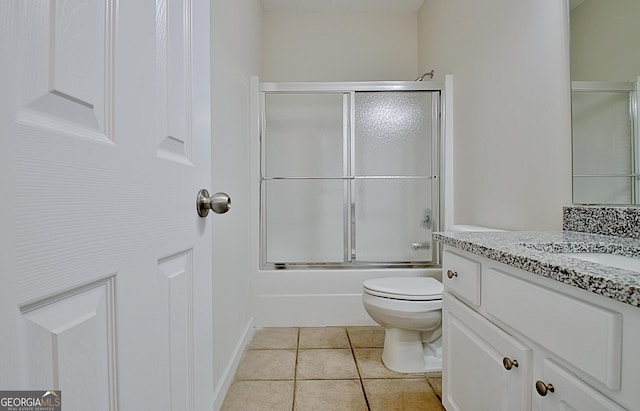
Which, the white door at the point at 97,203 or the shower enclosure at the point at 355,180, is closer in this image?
the white door at the point at 97,203

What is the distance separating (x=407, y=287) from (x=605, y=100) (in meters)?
1.16

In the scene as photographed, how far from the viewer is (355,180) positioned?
2572mm

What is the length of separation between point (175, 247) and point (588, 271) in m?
0.77

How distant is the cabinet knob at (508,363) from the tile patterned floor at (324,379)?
2.48ft

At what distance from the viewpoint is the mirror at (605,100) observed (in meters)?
1.07

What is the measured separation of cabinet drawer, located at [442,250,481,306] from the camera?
3.34ft

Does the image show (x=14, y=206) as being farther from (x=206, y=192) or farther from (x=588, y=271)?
(x=588, y=271)

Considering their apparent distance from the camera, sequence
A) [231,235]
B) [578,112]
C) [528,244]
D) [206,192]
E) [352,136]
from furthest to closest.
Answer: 1. [352,136]
2. [231,235]
3. [578,112]
4. [528,244]
5. [206,192]

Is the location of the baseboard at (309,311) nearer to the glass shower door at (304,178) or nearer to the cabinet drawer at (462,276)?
the glass shower door at (304,178)

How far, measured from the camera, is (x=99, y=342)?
0.40 m

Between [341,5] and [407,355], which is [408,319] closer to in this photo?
[407,355]

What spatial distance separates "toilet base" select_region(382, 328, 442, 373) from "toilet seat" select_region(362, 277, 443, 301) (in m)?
0.23

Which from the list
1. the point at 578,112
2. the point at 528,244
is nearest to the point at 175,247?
the point at 528,244

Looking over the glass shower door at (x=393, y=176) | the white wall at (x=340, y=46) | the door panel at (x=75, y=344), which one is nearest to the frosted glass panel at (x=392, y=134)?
the glass shower door at (x=393, y=176)
